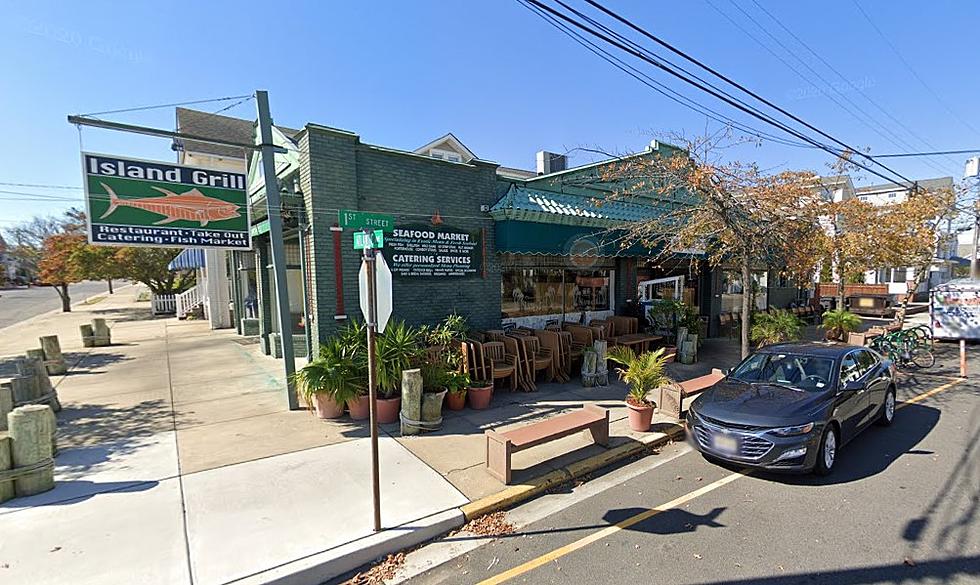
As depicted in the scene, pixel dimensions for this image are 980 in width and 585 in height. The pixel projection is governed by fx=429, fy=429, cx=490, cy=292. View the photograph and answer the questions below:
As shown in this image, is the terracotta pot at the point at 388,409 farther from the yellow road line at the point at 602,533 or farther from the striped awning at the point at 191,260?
the striped awning at the point at 191,260

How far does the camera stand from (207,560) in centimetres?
360

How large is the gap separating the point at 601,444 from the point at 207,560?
4621 millimetres

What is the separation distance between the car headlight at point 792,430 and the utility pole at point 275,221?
713cm

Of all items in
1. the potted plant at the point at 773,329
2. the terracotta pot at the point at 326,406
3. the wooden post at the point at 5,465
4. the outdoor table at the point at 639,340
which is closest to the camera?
the wooden post at the point at 5,465

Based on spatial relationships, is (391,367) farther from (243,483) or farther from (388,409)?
(243,483)

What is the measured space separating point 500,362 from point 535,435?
132 inches

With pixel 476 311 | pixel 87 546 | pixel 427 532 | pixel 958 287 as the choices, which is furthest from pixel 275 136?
pixel 958 287

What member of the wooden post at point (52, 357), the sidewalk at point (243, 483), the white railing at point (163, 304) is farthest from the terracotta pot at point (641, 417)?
the white railing at point (163, 304)

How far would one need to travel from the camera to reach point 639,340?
10.8m

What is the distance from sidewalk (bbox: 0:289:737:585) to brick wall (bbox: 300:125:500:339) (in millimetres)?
2231

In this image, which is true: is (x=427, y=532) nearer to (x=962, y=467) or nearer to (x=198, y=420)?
(x=198, y=420)

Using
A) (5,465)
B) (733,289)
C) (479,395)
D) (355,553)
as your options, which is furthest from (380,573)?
(733,289)

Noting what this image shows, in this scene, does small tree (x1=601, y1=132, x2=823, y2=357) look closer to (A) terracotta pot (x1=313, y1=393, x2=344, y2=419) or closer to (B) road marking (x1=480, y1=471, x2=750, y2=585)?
(B) road marking (x1=480, y1=471, x2=750, y2=585)

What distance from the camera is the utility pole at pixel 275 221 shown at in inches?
281
